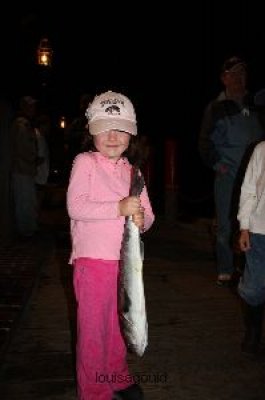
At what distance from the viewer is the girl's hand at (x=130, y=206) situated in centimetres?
283

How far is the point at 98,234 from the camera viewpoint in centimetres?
302

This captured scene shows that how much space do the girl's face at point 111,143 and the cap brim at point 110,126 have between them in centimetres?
4

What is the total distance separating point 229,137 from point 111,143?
112 inches

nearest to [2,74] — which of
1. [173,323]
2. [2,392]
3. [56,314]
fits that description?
[56,314]

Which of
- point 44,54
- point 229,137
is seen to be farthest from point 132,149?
point 44,54

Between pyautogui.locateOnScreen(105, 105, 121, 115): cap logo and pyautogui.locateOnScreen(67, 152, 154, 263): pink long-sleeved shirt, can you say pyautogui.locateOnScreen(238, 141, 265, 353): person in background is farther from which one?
pyautogui.locateOnScreen(105, 105, 121, 115): cap logo

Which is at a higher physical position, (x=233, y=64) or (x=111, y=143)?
(x=233, y=64)

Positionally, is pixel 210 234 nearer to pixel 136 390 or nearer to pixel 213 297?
pixel 213 297

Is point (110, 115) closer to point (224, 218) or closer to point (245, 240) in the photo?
point (245, 240)

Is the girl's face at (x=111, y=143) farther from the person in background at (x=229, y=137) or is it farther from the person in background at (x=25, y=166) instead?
the person in background at (x=25, y=166)

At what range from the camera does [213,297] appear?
5.54m

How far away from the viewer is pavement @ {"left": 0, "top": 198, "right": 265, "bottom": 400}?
352cm

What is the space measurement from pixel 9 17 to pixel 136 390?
6188 millimetres

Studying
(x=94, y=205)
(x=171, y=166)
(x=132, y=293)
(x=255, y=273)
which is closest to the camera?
(x=132, y=293)
